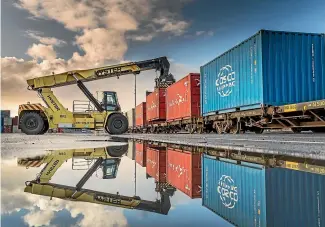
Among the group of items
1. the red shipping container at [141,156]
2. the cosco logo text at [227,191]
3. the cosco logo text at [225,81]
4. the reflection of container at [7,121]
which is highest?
the cosco logo text at [225,81]

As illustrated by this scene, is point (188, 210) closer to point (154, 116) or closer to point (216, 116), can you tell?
point (216, 116)

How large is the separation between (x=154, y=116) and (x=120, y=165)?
2513 centimetres

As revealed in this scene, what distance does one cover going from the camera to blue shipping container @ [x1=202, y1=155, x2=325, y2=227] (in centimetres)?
198

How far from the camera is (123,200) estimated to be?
8.59 ft

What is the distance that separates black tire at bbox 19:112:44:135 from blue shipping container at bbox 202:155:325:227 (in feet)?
53.5

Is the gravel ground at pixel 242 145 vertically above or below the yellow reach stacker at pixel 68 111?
below

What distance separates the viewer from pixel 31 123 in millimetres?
18391

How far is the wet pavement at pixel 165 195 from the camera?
2.03 metres

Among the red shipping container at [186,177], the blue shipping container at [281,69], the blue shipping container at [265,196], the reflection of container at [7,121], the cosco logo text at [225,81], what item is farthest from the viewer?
the reflection of container at [7,121]

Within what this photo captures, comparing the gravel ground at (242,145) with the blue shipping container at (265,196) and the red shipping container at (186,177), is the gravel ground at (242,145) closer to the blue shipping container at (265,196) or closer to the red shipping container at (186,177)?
the blue shipping container at (265,196)

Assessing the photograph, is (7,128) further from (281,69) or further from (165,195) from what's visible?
(165,195)

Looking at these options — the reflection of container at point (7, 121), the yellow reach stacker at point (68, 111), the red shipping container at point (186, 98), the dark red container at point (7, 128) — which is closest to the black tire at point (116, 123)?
the yellow reach stacker at point (68, 111)

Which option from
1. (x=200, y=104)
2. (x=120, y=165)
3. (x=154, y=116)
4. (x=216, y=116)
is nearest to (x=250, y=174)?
(x=120, y=165)

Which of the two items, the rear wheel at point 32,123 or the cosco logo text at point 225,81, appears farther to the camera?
the rear wheel at point 32,123
